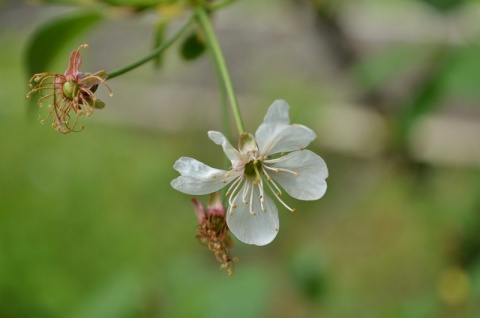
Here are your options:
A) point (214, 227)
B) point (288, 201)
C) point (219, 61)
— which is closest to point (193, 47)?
point (219, 61)

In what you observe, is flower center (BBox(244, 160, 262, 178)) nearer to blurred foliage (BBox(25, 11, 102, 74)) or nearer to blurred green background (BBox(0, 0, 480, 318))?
blurred green background (BBox(0, 0, 480, 318))

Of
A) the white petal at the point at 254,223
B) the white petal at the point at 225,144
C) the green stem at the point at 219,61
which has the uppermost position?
the green stem at the point at 219,61

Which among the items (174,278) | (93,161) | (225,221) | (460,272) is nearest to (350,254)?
(460,272)

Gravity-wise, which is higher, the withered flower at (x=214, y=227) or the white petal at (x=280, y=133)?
the white petal at (x=280, y=133)

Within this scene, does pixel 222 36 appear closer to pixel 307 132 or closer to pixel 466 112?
pixel 466 112

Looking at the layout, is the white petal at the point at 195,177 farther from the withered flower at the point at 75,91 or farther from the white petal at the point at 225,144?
the withered flower at the point at 75,91

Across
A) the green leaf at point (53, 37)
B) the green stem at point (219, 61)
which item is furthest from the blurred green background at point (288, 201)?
the green stem at point (219, 61)

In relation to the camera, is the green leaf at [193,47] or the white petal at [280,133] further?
the green leaf at [193,47]

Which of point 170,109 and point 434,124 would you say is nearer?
point 434,124
